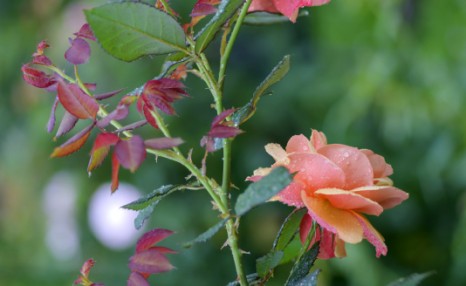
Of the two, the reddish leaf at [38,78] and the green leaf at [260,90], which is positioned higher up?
the reddish leaf at [38,78]

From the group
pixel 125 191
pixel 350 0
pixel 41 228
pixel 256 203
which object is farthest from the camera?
pixel 41 228

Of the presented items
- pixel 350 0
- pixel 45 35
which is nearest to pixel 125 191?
pixel 45 35

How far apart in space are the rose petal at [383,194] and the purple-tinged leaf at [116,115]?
0.39 ft

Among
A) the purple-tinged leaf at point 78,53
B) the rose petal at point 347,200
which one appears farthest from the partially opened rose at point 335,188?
the purple-tinged leaf at point 78,53

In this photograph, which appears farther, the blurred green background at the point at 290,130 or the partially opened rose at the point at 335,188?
the blurred green background at the point at 290,130

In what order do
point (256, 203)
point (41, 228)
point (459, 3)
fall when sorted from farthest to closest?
point (41, 228), point (459, 3), point (256, 203)

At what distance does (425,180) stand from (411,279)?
1.47 meters

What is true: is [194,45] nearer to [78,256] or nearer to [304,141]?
[304,141]

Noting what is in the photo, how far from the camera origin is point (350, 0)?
1.83m

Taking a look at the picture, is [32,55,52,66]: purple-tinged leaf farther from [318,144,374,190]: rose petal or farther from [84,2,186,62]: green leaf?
[318,144,374,190]: rose petal

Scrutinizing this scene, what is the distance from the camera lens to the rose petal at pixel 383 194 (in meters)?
0.39

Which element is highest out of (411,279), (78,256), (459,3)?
(411,279)

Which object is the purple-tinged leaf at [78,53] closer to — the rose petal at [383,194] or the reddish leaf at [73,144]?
the reddish leaf at [73,144]

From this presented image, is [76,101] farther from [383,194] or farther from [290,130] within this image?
[290,130]
